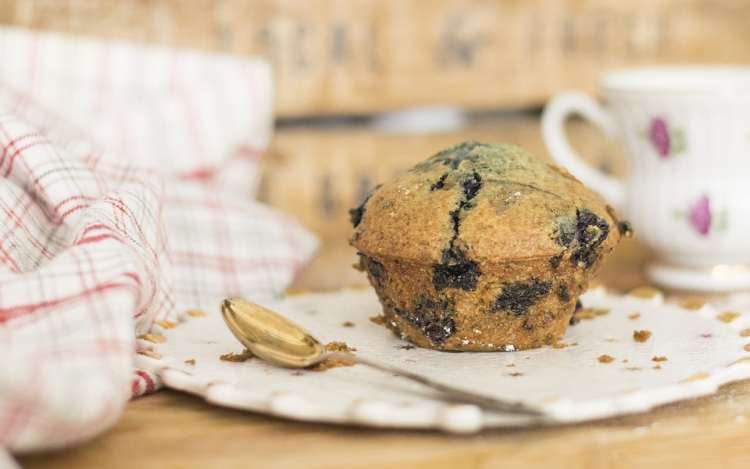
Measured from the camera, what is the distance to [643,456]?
1.96 ft

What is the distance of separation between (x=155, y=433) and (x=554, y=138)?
0.81 meters

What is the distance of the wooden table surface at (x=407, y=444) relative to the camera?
572mm

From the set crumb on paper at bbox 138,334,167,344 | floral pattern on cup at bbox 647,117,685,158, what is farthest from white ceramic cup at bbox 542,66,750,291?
crumb on paper at bbox 138,334,167,344

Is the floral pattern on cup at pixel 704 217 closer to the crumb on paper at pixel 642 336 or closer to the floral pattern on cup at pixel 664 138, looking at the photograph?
the floral pattern on cup at pixel 664 138

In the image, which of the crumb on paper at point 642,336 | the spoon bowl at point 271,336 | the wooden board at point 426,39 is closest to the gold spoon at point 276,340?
the spoon bowl at point 271,336

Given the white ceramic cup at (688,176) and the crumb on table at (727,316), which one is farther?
the white ceramic cup at (688,176)

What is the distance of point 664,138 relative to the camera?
1103 millimetres

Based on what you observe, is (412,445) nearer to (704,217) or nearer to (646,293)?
(646,293)

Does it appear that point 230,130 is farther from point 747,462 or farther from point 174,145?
point 747,462

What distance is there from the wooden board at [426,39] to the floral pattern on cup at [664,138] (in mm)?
362

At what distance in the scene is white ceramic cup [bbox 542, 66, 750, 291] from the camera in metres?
1.06

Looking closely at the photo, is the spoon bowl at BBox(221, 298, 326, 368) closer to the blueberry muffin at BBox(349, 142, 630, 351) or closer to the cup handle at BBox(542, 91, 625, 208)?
the blueberry muffin at BBox(349, 142, 630, 351)

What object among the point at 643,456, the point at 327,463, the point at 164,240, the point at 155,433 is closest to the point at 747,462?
the point at 643,456

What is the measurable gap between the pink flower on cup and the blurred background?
206 mm
